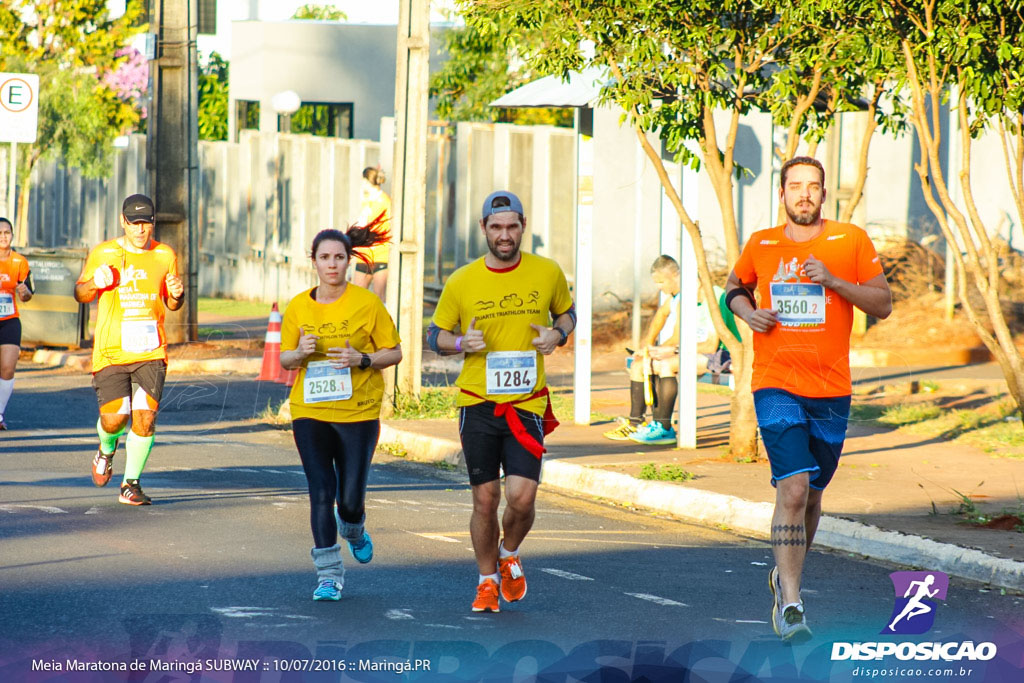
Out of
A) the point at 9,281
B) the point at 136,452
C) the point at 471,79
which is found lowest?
the point at 136,452

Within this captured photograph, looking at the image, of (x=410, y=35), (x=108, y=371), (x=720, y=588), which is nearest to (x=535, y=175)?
(x=410, y=35)

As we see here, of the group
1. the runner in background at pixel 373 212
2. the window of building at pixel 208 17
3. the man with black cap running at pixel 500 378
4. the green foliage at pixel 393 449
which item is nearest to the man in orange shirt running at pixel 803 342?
the man with black cap running at pixel 500 378

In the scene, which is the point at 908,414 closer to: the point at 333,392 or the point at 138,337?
the point at 138,337

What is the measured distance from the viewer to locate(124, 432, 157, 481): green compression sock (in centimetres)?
930

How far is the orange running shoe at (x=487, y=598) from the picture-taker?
268 inches

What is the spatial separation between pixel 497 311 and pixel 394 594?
1439mm

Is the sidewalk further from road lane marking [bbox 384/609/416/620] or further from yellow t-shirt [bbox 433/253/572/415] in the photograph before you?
road lane marking [bbox 384/609/416/620]

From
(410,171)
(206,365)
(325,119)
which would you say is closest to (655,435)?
(410,171)

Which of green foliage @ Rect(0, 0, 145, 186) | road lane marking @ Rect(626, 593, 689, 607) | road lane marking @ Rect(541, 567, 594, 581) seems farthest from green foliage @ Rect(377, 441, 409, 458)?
green foliage @ Rect(0, 0, 145, 186)

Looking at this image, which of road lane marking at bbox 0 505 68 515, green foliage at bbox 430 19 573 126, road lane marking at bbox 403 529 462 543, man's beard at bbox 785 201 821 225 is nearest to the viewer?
man's beard at bbox 785 201 821 225

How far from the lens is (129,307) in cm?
944

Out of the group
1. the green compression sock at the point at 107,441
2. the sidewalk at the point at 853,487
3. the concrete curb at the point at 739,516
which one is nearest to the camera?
the concrete curb at the point at 739,516

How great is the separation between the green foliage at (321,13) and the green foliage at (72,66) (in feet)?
103

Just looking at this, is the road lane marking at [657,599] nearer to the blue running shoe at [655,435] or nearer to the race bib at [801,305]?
the race bib at [801,305]
